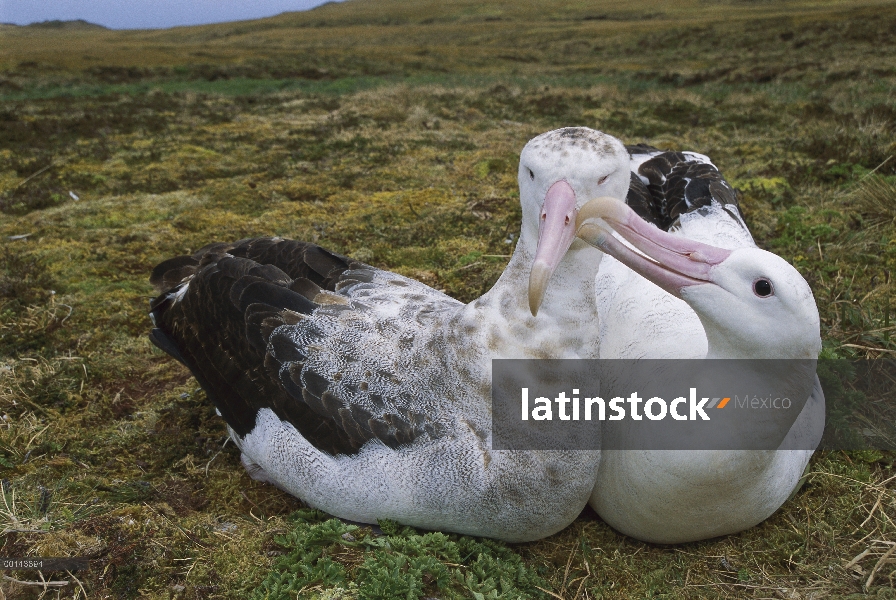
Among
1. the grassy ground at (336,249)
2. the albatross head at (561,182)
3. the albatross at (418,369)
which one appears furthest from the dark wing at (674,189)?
the albatross head at (561,182)

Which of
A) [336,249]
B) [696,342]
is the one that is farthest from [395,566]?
[336,249]

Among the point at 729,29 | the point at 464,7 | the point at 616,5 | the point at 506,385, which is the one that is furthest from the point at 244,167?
the point at 464,7

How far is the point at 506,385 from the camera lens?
3328 millimetres

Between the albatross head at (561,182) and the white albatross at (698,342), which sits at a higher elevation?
the albatross head at (561,182)

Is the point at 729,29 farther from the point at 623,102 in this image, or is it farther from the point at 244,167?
the point at 244,167

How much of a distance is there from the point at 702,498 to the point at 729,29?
47150 mm

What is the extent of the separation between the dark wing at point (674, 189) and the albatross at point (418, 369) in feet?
6.60

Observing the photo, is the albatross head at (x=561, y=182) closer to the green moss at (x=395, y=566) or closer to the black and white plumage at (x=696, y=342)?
the black and white plumage at (x=696, y=342)

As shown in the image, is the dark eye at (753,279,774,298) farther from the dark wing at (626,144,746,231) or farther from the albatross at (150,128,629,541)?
the dark wing at (626,144,746,231)

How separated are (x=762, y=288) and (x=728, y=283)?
0.43 ft

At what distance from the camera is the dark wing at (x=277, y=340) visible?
3604mm

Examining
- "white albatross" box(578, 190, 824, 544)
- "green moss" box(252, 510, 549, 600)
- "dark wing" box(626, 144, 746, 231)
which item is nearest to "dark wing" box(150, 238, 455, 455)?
"green moss" box(252, 510, 549, 600)

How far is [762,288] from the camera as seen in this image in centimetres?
281

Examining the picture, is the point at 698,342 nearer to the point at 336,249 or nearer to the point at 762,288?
the point at 762,288
